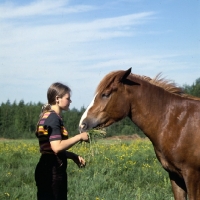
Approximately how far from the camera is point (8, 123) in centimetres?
5834

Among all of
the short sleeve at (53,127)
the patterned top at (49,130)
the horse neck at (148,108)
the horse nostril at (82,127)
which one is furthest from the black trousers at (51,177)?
the horse neck at (148,108)

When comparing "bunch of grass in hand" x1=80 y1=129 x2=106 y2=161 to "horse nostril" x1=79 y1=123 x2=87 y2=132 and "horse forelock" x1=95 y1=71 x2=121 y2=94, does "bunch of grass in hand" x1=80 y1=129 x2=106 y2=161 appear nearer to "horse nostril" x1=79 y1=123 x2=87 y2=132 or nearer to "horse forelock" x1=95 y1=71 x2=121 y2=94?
"horse nostril" x1=79 y1=123 x2=87 y2=132

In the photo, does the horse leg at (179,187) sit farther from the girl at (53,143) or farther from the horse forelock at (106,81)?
the girl at (53,143)

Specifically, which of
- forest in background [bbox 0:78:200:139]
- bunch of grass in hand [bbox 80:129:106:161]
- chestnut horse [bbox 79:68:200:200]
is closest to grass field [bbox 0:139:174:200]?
bunch of grass in hand [bbox 80:129:106:161]

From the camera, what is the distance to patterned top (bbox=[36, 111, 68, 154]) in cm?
441

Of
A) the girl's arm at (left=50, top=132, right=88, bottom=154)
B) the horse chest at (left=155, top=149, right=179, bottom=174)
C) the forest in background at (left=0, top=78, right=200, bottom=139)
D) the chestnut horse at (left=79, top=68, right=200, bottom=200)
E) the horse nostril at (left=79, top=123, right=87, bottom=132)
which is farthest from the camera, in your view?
the forest in background at (left=0, top=78, right=200, bottom=139)

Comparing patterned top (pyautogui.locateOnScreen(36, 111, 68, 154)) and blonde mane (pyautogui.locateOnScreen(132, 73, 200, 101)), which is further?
blonde mane (pyautogui.locateOnScreen(132, 73, 200, 101))

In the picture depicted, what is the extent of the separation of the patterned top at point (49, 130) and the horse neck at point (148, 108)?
151cm

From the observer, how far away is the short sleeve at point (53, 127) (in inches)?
173

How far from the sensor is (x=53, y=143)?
4.37m

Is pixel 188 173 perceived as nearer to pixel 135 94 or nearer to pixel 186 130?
pixel 186 130

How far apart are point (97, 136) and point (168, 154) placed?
989 mm

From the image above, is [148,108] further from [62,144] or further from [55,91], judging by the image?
[62,144]

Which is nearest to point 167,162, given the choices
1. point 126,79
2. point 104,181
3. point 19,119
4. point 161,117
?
point 161,117
